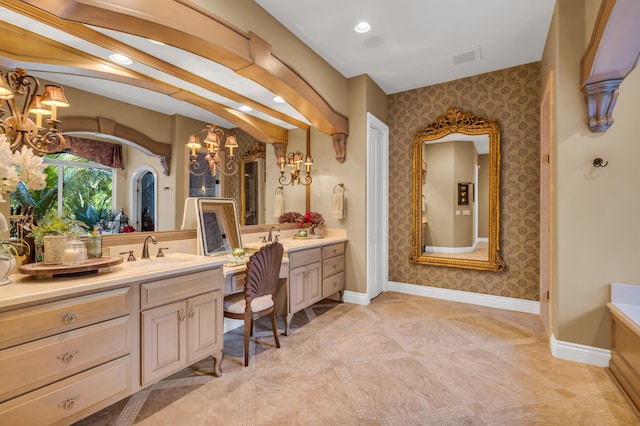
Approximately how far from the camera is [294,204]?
444 cm

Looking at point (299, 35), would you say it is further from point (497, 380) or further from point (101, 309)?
point (497, 380)

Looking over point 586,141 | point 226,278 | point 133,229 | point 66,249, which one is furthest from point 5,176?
point 586,141

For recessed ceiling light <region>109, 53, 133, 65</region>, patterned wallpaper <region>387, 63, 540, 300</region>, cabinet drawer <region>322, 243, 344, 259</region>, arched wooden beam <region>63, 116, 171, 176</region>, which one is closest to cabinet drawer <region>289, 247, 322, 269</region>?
cabinet drawer <region>322, 243, 344, 259</region>

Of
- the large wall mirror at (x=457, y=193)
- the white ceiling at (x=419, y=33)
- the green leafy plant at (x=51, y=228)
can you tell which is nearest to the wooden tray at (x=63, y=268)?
the green leafy plant at (x=51, y=228)

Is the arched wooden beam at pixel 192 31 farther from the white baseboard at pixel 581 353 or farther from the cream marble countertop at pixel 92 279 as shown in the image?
the white baseboard at pixel 581 353

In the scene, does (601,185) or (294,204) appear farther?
(294,204)

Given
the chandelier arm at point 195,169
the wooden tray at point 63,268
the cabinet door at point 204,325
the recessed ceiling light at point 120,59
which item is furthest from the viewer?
the chandelier arm at point 195,169

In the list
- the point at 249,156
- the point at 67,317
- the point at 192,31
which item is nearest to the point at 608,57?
the point at 192,31

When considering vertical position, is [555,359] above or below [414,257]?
below

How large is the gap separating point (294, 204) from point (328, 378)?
2554 mm

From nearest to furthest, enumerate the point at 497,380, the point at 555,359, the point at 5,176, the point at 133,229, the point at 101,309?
the point at 5,176, the point at 101,309, the point at 497,380, the point at 133,229, the point at 555,359

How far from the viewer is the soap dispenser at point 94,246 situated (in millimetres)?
2033

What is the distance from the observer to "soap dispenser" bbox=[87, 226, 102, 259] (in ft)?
6.67

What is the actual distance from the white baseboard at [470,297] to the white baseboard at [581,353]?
4.03 feet
